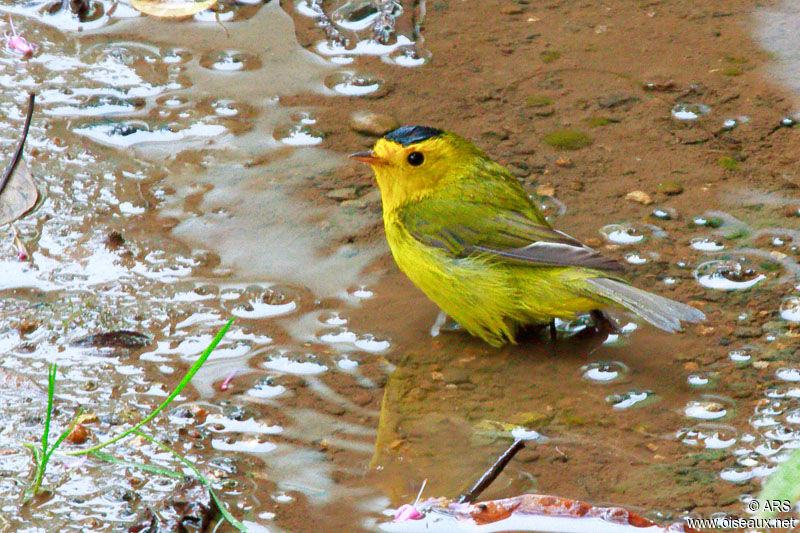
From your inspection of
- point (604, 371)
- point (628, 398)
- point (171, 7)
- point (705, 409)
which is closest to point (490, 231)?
point (604, 371)

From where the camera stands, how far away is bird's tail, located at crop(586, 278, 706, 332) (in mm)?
3572

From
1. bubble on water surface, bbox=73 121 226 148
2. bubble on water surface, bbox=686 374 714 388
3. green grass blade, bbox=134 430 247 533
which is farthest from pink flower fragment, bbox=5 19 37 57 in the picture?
bubble on water surface, bbox=686 374 714 388

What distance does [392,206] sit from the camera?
14.2 ft

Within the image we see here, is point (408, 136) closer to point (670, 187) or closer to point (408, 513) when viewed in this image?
point (670, 187)

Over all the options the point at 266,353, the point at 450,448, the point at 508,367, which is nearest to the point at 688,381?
the point at 508,367

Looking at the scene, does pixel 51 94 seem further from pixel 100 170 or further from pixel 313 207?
pixel 313 207

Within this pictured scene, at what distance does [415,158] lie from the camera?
4281 millimetres

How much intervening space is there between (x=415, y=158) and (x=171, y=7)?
2.75 meters

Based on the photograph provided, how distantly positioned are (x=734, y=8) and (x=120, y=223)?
4.01 m

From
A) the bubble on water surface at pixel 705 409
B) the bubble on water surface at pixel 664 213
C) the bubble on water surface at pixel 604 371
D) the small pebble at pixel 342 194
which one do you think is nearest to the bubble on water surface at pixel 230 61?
the small pebble at pixel 342 194

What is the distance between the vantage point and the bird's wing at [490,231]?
12.7ft

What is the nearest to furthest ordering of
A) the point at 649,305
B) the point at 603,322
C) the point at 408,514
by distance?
1. the point at 408,514
2. the point at 649,305
3. the point at 603,322

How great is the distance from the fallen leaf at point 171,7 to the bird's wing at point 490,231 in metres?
2.71

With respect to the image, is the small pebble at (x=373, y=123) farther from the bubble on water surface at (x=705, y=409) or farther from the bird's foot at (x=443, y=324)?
the bubble on water surface at (x=705, y=409)
